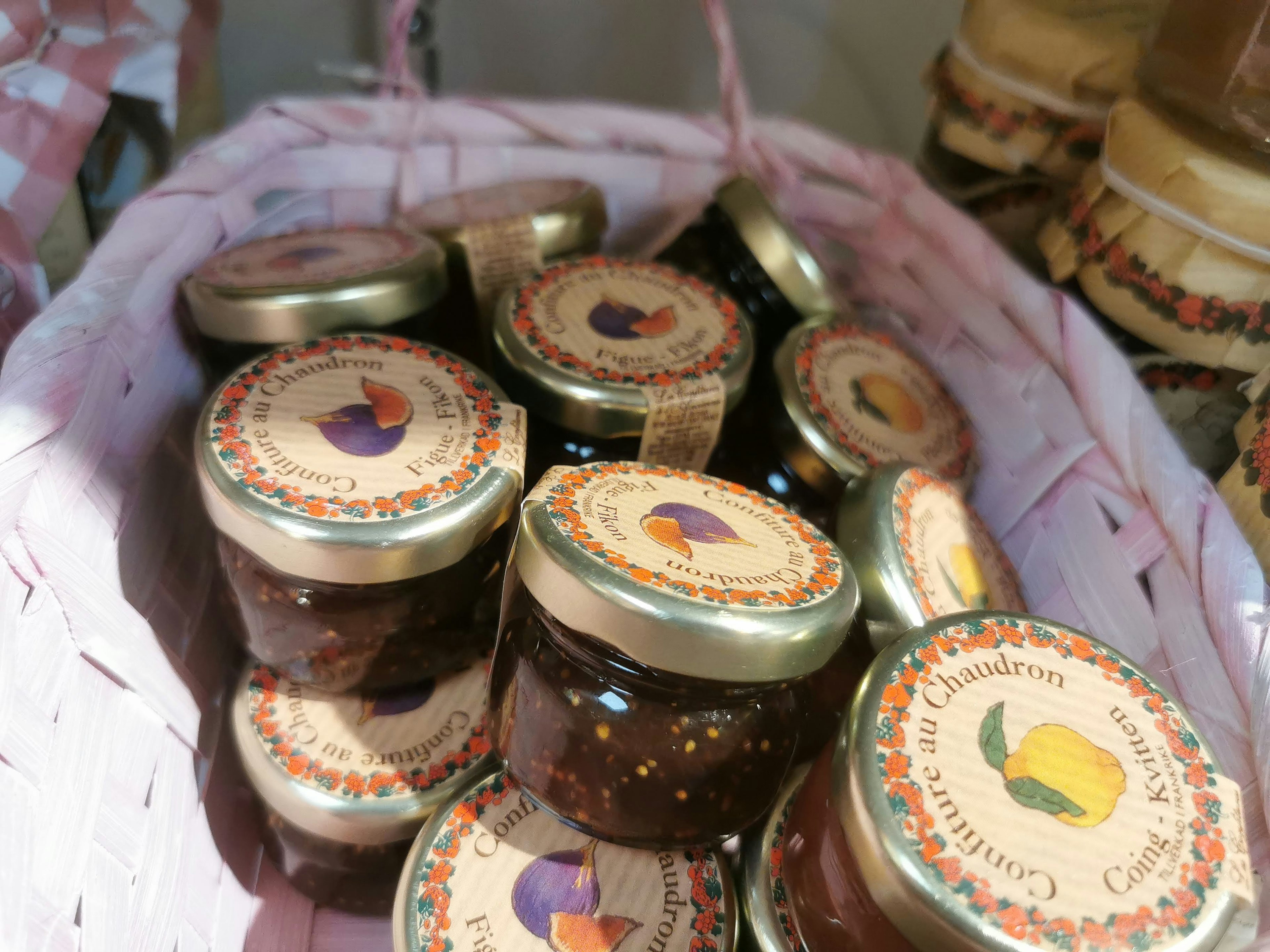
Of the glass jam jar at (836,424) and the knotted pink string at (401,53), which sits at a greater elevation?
the knotted pink string at (401,53)

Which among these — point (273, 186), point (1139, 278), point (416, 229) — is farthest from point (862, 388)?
point (273, 186)

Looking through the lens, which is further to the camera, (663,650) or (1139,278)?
(1139,278)

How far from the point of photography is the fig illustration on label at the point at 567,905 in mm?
585

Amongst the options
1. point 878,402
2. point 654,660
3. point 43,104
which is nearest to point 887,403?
point 878,402

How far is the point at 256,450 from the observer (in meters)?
0.63

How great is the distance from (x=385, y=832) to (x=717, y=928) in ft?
0.80

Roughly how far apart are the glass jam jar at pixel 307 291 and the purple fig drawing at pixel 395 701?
11.4 inches

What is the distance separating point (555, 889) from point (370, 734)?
187mm

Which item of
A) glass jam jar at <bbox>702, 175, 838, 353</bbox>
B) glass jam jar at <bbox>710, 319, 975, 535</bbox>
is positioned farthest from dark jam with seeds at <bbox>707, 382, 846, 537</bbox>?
glass jam jar at <bbox>702, 175, 838, 353</bbox>

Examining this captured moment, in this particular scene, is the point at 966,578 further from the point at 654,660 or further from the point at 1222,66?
the point at 1222,66

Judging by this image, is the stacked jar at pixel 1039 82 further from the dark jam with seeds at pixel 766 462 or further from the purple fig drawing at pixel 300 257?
the purple fig drawing at pixel 300 257

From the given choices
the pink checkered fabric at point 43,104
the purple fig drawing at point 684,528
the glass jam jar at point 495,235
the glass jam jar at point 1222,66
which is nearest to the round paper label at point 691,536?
the purple fig drawing at point 684,528

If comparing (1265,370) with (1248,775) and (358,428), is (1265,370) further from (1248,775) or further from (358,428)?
Result: (358,428)

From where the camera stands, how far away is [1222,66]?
0.70 meters
